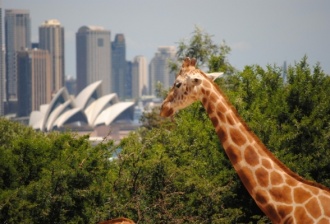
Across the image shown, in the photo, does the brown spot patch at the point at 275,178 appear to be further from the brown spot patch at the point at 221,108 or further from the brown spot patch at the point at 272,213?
the brown spot patch at the point at 221,108

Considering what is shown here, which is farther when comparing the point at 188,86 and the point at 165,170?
the point at 165,170

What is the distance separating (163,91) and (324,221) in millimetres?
45509

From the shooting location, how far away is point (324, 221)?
45.0 feet

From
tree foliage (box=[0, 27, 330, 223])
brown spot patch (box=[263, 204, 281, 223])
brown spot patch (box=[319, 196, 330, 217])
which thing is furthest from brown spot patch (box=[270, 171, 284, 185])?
tree foliage (box=[0, 27, 330, 223])

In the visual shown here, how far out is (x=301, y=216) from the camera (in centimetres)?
1383

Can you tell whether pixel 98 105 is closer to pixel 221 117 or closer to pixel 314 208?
pixel 221 117

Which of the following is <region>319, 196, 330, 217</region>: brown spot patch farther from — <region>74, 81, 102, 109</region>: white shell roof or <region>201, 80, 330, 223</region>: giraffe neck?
<region>74, 81, 102, 109</region>: white shell roof

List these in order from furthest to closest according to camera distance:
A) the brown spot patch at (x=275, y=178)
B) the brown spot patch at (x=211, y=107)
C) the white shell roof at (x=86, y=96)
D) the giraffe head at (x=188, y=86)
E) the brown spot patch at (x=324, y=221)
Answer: the white shell roof at (x=86, y=96), the giraffe head at (x=188, y=86), the brown spot patch at (x=211, y=107), the brown spot patch at (x=275, y=178), the brown spot patch at (x=324, y=221)

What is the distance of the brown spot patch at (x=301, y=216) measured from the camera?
45.2 feet

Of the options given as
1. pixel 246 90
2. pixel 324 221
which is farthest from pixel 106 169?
pixel 324 221

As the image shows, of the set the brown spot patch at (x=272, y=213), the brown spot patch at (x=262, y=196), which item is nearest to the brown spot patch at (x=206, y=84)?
the brown spot patch at (x=262, y=196)

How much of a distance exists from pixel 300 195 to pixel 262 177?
0.56m

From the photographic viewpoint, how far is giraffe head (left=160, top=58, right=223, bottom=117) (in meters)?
14.7

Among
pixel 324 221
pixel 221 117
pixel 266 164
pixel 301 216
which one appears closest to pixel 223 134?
pixel 221 117
